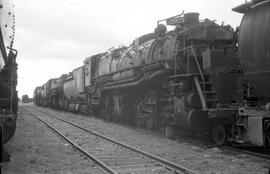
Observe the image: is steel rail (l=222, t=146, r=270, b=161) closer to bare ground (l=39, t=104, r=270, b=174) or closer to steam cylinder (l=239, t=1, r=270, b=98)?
bare ground (l=39, t=104, r=270, b=174)

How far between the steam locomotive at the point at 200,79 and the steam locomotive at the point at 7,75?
14.6 feet

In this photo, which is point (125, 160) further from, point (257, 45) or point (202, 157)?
point (257, 45)

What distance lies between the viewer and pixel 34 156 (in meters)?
9.27

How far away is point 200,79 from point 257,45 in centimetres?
448

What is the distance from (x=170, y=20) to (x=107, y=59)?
9071 millimetres

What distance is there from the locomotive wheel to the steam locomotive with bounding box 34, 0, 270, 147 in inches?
1.1

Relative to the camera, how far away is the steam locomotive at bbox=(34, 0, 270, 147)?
7.57 metres

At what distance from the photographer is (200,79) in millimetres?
11664

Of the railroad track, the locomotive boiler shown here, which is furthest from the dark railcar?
the locomotive boiler

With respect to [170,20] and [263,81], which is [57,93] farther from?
[263,81]

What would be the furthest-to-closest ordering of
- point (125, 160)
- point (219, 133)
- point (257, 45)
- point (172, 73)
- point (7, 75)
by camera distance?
point (172, 73) < point (219, 133) < point (125, 160) < point (7, 75) < point (257, 45)

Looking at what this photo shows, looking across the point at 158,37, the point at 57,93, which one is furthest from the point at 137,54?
the point at 57,93

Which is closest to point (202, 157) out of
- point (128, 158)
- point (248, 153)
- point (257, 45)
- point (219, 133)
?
point (248, 153)

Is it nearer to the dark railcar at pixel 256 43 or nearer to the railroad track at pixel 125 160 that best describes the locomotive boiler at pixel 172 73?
the railroad track at pixel 125 160
